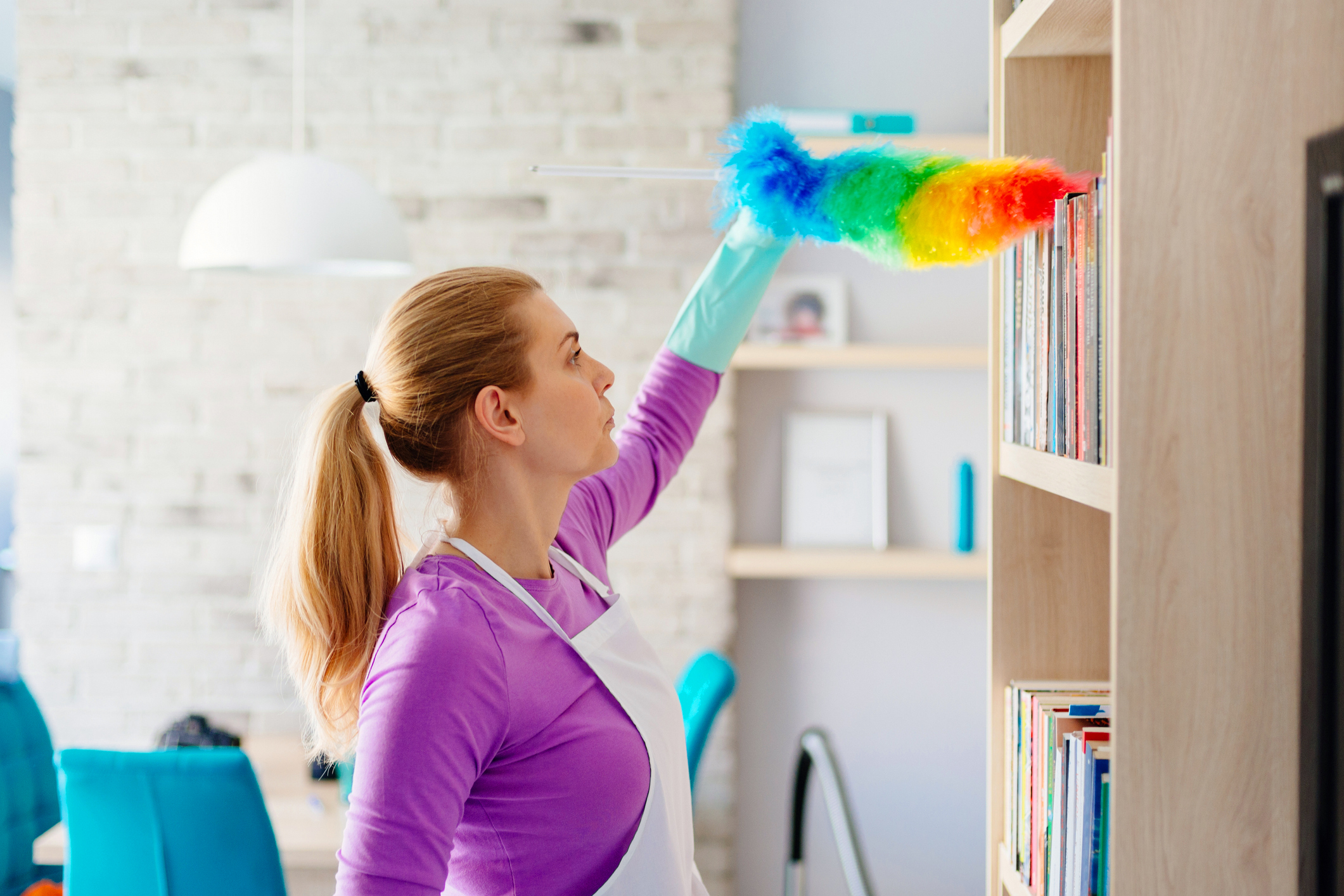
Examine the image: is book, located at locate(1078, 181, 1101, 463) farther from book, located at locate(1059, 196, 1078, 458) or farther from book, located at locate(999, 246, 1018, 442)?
book, located at locate(999, 246, 1018, 442)

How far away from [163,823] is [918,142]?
199 cm

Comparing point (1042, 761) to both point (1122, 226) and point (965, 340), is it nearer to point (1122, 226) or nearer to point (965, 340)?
point (1122, 226)

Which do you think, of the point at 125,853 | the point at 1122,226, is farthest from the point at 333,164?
the point at 1122,226

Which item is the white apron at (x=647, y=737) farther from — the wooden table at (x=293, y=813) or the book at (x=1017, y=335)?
the wooden table at (x=293, y=813)

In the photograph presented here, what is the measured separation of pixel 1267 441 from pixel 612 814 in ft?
2.08

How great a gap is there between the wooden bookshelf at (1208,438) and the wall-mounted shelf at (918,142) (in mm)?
1520

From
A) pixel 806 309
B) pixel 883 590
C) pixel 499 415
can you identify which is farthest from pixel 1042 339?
pixel 883 590

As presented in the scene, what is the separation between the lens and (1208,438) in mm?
708

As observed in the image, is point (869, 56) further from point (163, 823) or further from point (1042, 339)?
point (163, 823)

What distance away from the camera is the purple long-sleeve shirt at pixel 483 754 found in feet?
2.54

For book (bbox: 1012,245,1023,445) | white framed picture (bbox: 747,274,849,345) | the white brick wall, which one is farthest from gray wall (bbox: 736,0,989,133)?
book (bbox: 1012,245,1023,445)

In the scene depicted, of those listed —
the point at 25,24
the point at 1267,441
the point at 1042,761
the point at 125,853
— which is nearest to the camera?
the point at 1267,441

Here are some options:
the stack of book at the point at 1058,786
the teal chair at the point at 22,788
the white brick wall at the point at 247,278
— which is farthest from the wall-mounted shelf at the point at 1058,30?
the teal chair at the point at 22,788

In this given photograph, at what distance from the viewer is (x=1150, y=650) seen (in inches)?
28.1
